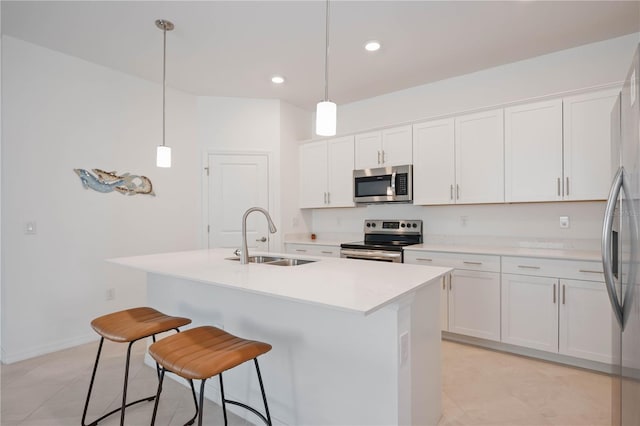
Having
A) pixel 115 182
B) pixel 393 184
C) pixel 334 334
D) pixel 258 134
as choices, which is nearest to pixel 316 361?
pixel 334 334

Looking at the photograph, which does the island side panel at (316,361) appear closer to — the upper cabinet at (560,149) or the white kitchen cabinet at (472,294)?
the white kitchen cabinet at (472,294)

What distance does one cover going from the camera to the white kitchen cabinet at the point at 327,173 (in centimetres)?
429

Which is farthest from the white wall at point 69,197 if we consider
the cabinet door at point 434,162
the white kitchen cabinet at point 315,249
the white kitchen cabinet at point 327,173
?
the cabinet door at point 434,162

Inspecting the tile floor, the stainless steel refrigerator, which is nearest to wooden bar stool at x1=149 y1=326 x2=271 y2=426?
the tile floor

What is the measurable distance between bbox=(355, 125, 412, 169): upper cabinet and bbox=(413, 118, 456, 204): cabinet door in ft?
0.36

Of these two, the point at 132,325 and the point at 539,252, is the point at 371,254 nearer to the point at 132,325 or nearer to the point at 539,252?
the point at 539,252

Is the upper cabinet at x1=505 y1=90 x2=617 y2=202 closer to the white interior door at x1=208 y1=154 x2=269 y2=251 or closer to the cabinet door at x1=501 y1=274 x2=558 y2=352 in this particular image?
the cabinet door at x1=501 y1=274 x2=558 y2=352

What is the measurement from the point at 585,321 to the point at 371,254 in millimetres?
1842

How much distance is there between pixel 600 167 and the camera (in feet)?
8.99

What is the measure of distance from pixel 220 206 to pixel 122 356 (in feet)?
6.66

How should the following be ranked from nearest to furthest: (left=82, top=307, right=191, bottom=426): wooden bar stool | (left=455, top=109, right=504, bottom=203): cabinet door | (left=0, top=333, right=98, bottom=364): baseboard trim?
1. (left=82, top=307, right=191, bottom=426): wooden bar stool
2. (left=0, top=333, right=98, bottom=364): baseboard trim
3. (left=455, top=109, right=504, bottom=203): cabinet door

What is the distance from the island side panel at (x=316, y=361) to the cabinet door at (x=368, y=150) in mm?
2468

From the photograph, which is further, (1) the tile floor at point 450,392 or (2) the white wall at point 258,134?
(2) the white wall at point 258,134

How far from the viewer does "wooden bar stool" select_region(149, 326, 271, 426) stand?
1380mm
